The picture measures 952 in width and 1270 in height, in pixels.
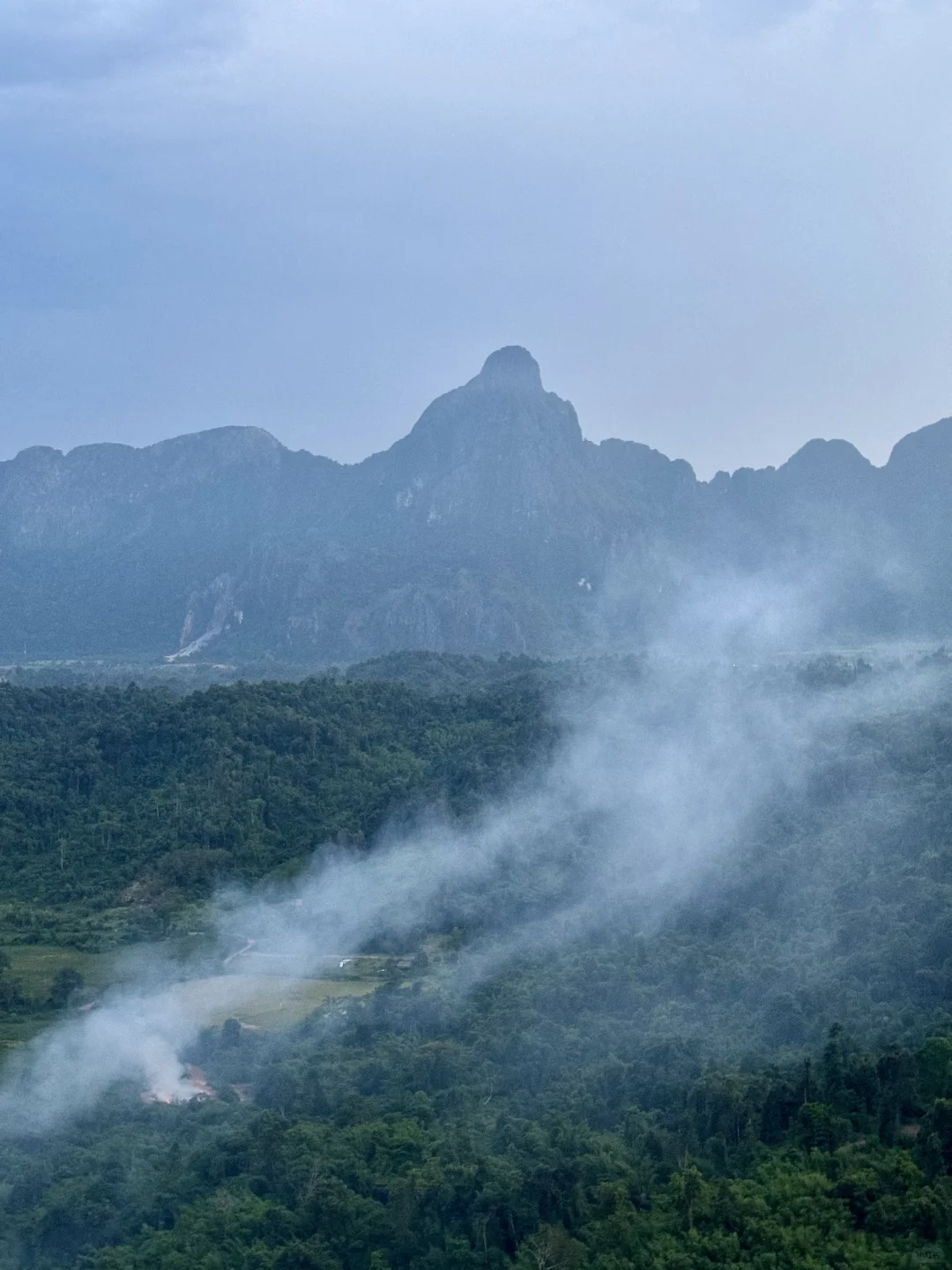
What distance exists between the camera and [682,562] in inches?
4395

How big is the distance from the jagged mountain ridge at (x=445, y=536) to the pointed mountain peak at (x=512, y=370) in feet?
0.54

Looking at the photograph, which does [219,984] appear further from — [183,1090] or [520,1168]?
[520,1168]

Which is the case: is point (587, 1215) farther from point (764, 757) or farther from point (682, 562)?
point (682, 562)

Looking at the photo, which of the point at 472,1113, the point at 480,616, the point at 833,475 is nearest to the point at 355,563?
the point at 480,616

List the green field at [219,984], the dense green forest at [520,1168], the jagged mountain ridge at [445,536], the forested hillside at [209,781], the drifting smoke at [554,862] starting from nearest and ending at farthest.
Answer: the dense green forest at [520,1168] < the drifting smoke at [554,862] < the green field at [219,984] < the forested hillside at [209,781] < the jagged mountain ridge at [445,536]

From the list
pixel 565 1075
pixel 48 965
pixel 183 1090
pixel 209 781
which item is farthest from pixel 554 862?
pixel 565 1075

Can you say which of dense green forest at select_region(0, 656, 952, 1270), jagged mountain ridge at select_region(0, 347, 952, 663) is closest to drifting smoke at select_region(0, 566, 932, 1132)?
dense green forest at select_region(0, 656, 952, 1270)

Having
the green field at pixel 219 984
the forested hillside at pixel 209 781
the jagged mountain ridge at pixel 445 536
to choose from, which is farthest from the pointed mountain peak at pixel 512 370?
the green field at pixel 219 984

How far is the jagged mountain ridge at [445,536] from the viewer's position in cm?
10312

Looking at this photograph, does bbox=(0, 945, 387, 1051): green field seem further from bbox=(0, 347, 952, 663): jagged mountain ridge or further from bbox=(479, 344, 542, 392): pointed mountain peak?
bbox=(479, 344, 542, 392): pointed mountain peak

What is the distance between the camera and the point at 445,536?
12000 cm

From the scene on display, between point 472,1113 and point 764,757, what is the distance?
1889cm

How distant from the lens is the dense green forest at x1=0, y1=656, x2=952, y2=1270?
1984 cm

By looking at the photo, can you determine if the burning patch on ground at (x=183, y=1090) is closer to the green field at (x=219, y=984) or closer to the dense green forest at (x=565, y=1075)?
the dense green forest at (x=565, y=1075)
